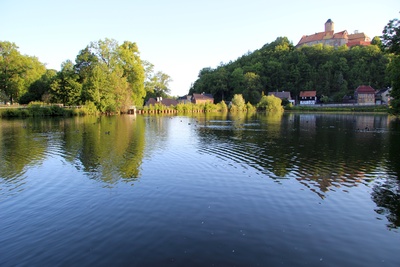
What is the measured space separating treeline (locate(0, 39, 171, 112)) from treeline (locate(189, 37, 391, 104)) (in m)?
72.5

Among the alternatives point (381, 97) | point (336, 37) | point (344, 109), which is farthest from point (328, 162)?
point (336, 37)

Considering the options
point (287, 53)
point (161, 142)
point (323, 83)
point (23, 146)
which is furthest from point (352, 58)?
point (23, 146)

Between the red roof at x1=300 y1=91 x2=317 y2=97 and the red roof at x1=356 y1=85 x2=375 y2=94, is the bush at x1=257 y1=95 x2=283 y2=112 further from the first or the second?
the red roof at x1=356 y1=85 x2=375 y2=94

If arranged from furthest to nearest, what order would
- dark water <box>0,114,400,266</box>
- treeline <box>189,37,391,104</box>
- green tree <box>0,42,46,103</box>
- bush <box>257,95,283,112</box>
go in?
treeline <box>189,37,391,104</box> < bush <box>257,95,283,112</box> < green tree <box>0,42,46,103</box> < dark water <box>0,114,400,266</box>

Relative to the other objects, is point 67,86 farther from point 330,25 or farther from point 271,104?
point 330,25

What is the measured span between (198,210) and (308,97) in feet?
488

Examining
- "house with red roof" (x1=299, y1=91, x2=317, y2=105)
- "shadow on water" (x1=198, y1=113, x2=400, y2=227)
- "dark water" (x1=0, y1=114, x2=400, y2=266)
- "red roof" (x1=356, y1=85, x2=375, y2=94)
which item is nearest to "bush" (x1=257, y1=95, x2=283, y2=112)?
"house with red roof" (x1=299, y1=91, x2=317, y2=105)

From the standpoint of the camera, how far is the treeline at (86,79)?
→ 78.1 m

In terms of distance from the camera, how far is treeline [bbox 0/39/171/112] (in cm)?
7812

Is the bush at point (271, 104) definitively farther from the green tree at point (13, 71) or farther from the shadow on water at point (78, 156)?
the shadow on water at point (78, 156)

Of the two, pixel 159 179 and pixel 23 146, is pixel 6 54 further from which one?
pixel 159 179

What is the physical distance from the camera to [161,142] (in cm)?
2936

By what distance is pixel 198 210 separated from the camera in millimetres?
11242

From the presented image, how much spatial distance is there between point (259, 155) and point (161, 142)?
11169mm
